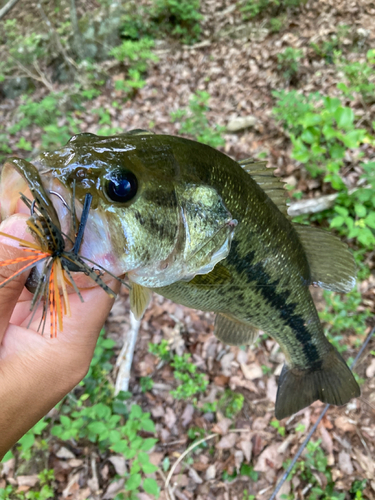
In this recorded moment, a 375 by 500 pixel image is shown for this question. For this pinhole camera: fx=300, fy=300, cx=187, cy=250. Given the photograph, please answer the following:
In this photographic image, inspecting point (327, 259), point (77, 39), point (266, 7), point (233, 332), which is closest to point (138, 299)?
point (233, 332)

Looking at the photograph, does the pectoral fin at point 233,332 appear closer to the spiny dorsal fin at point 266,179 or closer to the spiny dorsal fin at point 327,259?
the spiny dorsal fin at point 327,259

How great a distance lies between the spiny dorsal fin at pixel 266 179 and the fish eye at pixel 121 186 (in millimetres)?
665

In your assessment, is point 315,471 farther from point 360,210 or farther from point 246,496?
point 360,210

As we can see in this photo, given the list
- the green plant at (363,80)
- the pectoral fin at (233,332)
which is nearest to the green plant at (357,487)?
the pectoral fin at (233,332)

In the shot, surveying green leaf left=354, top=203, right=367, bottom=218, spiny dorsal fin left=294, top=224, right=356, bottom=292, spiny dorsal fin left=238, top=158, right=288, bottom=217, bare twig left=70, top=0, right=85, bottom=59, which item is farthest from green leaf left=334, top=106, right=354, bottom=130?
bare twig left=70, top=0, right=85, bottom=59

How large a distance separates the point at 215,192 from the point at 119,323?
2406 millimetres

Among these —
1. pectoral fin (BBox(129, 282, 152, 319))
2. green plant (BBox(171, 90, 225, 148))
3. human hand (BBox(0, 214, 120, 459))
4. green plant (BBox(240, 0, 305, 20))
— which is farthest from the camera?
green plant (BBox(240, 0, 305, 20))

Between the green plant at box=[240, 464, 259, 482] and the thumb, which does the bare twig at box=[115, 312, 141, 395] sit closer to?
the green plant at box=[240, 464, 259, 482]

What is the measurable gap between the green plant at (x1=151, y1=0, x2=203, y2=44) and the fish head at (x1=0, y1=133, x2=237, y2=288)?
7.17 metres

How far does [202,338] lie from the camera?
10.5ft

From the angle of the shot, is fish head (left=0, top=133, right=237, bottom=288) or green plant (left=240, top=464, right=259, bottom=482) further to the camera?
green plant (left=240, top=464, right=259, bottom=482)

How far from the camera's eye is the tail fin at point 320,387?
1.96 m

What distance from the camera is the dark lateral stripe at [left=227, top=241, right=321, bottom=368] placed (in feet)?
4.79

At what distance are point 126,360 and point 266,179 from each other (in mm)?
2169
